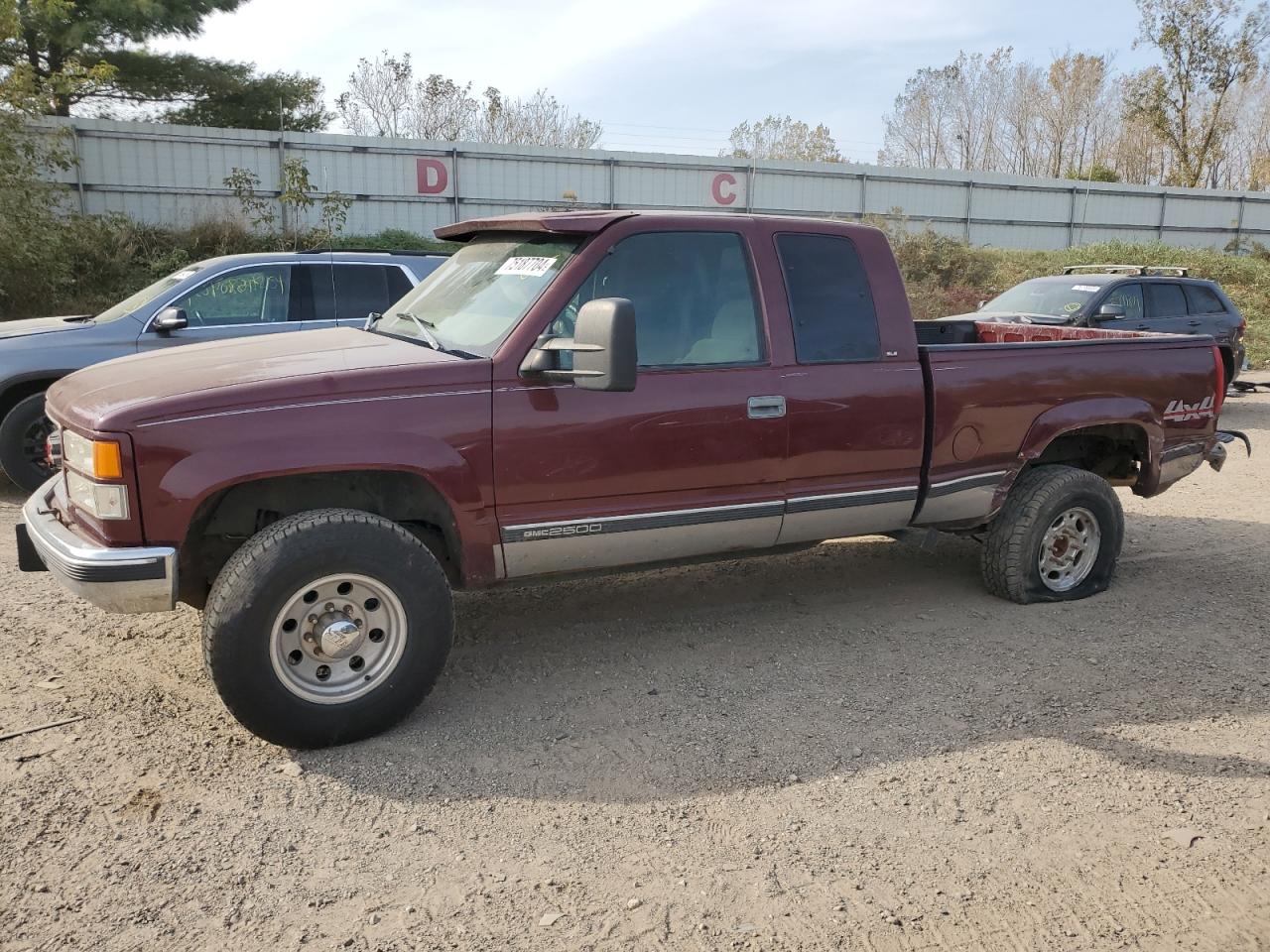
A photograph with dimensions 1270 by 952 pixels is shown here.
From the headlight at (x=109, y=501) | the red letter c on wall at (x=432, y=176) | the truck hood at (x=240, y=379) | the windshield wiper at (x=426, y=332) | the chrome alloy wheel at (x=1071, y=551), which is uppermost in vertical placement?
the red letter c on wall at (x=432, y=176)

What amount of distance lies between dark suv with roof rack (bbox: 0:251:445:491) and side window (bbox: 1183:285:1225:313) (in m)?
9.15

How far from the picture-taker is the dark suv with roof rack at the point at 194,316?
7.46m

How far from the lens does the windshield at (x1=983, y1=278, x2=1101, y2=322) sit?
37.6ft

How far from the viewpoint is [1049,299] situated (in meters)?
11.7

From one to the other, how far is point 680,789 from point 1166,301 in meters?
11.0

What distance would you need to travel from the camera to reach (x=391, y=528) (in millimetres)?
3828

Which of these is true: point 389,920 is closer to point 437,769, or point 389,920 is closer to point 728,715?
point 437,769

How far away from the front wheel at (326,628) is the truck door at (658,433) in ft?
1.60

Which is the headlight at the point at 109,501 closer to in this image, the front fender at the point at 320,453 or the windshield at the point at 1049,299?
the front fender at the point at 320,453

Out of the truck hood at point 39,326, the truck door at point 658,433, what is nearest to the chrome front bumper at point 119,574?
the truck door at point 658,433

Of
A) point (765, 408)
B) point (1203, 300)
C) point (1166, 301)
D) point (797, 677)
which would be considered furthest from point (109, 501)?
point (1203, 300)

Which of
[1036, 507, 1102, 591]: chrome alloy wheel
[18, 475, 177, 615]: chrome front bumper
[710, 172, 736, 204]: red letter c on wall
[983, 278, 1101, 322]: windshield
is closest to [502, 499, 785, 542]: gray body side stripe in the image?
[18, 475, 177, 615]: chrome front bumper

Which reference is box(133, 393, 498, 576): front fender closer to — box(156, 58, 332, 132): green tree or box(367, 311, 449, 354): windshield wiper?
box(367, 311, 449, 354): windshield wiper

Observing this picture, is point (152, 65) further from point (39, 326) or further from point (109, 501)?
point (109, 501)
